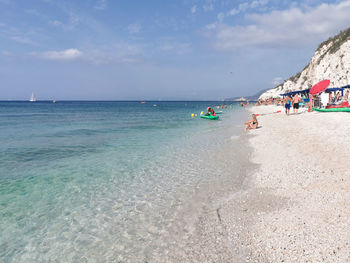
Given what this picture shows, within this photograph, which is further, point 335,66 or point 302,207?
point 335,66

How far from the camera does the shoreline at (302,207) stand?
3.63 metres

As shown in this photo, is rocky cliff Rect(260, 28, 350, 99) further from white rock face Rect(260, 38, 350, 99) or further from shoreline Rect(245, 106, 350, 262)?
shoreline Rect(245, 106, 350, 262)

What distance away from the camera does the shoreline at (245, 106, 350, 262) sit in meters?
3.63

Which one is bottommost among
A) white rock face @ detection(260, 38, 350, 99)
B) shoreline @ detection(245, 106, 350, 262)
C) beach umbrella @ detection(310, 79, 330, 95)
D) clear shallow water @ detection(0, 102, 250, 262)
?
clear shallow water @ detection(0, 102, 250, 262)

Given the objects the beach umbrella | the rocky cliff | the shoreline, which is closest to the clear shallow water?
the shoreline

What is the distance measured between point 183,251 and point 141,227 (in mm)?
1284

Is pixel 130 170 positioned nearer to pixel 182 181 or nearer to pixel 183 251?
pixel 182 181

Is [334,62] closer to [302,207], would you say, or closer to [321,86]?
[321,86]

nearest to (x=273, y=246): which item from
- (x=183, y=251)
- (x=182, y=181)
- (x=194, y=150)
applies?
(x=183, y=251)

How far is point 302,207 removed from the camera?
4957mm

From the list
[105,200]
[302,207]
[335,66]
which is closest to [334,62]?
[335,66]

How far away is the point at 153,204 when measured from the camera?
6039mm

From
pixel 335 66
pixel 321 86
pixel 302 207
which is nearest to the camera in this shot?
pixel 302 207

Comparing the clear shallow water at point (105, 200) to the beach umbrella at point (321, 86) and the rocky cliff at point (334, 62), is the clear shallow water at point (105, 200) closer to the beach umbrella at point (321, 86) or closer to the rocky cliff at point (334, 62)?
the beach umbrella at point (321, 86)
